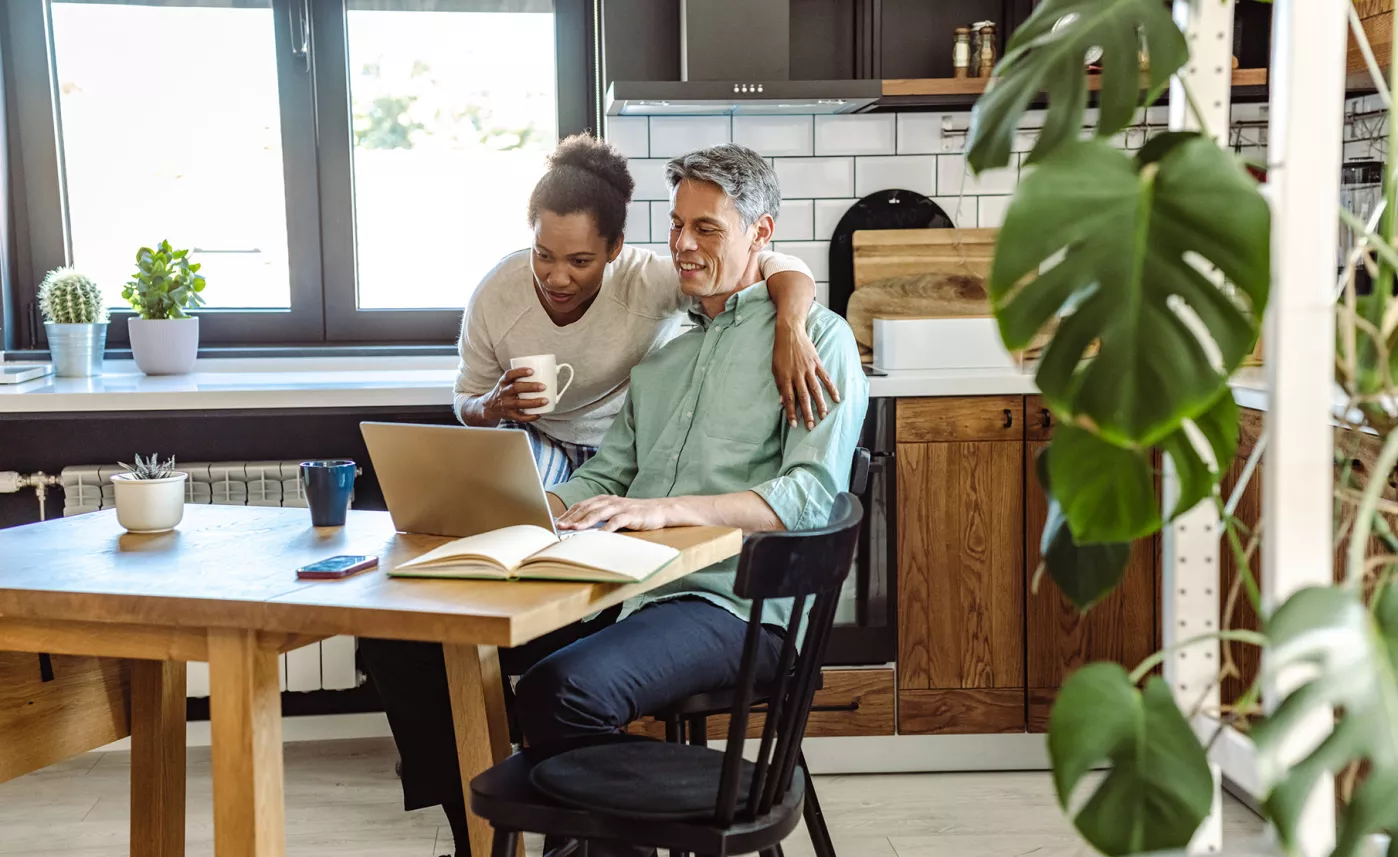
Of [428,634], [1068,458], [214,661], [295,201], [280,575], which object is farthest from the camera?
[295,201]

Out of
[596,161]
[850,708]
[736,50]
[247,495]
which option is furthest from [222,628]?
[736,50]

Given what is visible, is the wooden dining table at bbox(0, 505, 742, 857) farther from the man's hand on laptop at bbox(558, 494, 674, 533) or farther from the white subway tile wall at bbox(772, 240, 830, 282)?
the white subway tile wall at bbox(772, 240, 830, 282)

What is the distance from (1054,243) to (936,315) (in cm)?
240

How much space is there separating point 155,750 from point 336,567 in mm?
692

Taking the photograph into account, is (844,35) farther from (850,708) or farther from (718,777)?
(718,777)

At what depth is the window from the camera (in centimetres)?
351

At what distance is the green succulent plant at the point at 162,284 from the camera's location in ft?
10.8

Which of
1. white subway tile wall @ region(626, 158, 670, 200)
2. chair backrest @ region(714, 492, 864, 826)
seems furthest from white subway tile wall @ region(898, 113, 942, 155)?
chair backrest @ region(714, 492, 864, 826)

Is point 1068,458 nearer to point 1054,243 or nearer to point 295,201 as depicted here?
point 1054,243

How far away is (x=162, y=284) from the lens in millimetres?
3303

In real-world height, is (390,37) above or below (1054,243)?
above

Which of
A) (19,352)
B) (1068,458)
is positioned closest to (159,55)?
→ (19,352)

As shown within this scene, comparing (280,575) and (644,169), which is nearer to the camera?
(280,575)

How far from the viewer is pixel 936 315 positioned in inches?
132
